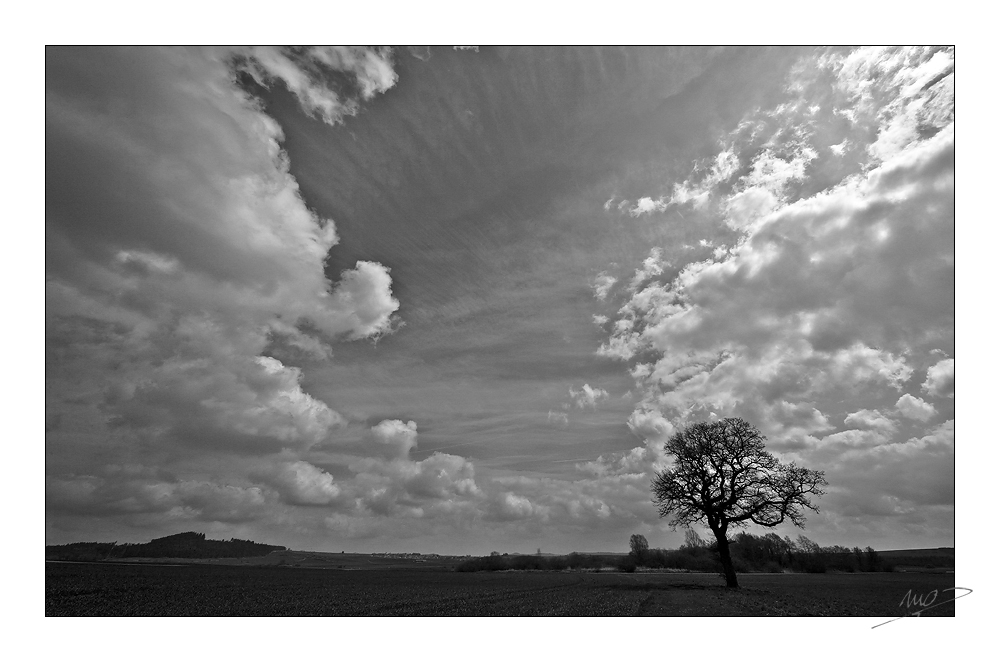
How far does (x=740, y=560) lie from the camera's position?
225 ft

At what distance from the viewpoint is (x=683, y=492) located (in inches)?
1341

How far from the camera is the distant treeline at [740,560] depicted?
5159cm

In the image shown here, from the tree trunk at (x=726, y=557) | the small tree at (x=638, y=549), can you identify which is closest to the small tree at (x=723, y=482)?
the tree trunk at (x=726, y=557)

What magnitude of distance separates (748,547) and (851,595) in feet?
149

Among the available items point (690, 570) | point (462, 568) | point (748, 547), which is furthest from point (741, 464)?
point (462, 568)

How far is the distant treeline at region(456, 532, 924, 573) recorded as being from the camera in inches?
2031
